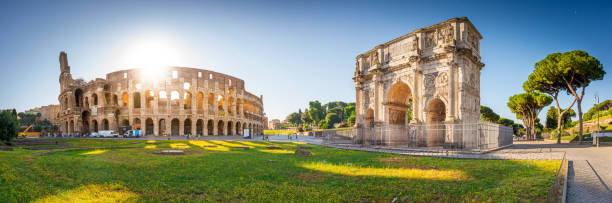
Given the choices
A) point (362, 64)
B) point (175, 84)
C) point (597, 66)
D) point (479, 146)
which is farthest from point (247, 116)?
point (597, 66)

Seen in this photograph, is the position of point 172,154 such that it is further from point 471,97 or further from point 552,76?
point 552,76

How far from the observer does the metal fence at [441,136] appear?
17.1m

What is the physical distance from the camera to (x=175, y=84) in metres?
43.3

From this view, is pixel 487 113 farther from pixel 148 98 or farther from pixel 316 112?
pixel 148 98

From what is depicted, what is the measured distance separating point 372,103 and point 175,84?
33.8 m

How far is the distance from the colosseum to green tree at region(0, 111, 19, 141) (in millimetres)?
22222

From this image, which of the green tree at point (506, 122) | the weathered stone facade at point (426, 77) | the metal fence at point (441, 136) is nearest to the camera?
the metal fence at point (441, 136)

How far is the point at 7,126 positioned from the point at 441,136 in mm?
33764

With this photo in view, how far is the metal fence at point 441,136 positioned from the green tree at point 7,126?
86.2 feet

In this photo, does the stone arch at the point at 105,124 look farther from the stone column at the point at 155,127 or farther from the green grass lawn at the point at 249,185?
the green grass lawn at the point at 249,185

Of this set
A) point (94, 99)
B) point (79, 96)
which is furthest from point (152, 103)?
point (79, 96)

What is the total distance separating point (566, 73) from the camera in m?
25.0

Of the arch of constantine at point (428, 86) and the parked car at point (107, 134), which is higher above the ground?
the arch of constantine at point (428, 86)

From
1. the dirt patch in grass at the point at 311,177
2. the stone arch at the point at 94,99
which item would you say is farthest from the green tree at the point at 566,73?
the stone arch at the point at 94,99
